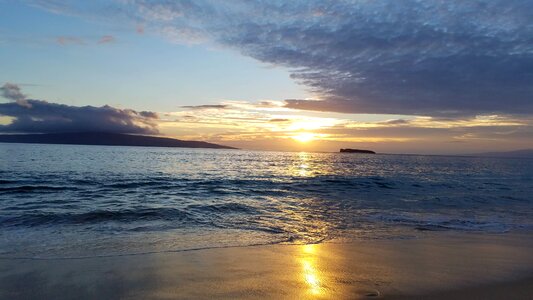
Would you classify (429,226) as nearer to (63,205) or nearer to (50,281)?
(50,281)

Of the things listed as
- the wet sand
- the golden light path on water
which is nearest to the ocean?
the wet sand

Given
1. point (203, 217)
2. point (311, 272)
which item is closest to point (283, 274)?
point (311, 272)

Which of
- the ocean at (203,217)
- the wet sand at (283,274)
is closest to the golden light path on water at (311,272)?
the wet sand at (283,274)

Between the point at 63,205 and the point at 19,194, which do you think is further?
the point at 19,194

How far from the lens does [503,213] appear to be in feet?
64.0

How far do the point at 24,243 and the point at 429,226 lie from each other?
14.0 metres

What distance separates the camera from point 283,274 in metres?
7.74

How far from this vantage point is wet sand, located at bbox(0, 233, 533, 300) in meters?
6.59

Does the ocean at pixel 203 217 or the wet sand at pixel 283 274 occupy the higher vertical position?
the wet sand at pixel 283 274

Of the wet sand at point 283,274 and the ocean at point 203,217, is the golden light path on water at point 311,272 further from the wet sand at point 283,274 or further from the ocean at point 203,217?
the ocean at point 203,217

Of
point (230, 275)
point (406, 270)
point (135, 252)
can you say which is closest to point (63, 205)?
point (135, 252)

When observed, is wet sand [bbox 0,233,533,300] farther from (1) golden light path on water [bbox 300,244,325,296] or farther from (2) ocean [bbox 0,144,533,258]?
(2) ocean [bbox 0,144,533,258]

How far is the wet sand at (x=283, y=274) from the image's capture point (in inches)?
260

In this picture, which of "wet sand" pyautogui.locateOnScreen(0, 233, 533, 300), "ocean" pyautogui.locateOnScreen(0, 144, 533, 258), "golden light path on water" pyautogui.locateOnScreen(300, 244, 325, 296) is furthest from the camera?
"ocean" pyautogui.locateOnScreen(0, 144, 533, 258)
